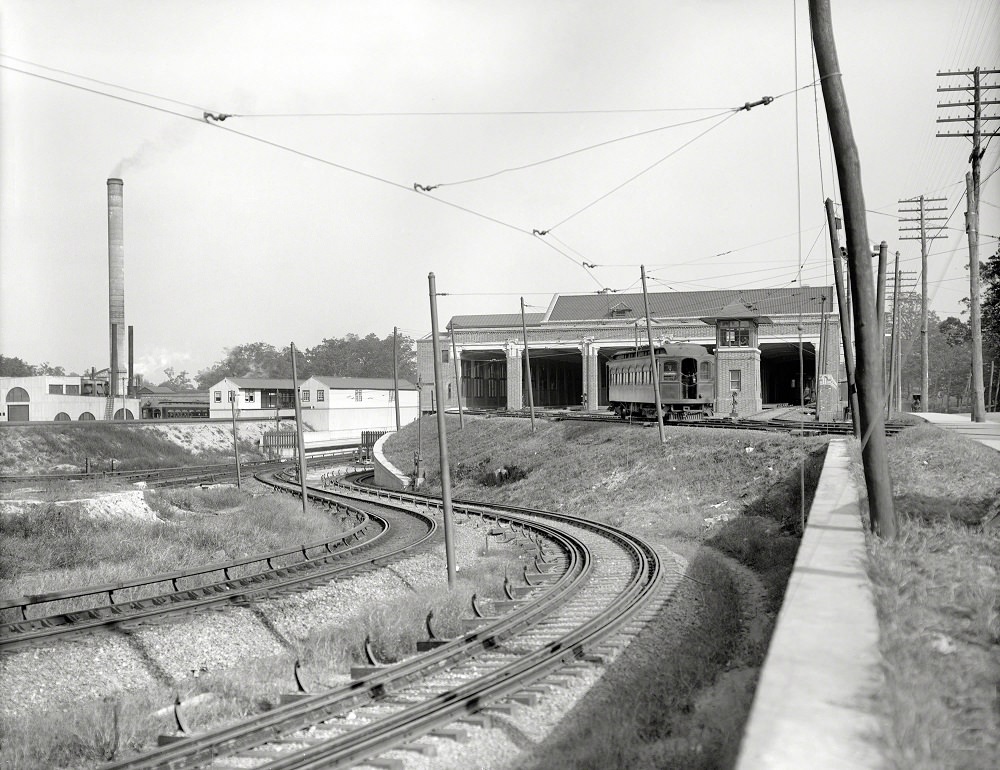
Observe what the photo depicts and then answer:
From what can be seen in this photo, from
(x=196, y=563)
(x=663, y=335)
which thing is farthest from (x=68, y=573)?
(x=663, y=335)

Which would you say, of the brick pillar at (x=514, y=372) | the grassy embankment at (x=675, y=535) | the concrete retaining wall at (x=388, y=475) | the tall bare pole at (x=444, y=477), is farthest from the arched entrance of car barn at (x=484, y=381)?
the tall bare pole at (x=444, y=477)

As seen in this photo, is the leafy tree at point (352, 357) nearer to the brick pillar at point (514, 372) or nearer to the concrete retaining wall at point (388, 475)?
the brick pillar at point (514, 372)

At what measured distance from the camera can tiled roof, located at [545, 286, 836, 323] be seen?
67625 mm

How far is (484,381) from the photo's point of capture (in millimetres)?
82062

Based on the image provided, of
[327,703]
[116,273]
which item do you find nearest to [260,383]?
[116,273]

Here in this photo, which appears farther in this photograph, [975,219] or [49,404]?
[49,404]

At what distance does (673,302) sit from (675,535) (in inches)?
2013

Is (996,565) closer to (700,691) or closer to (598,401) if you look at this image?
(700,691)

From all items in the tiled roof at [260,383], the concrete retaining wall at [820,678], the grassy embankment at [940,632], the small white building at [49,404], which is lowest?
the grassy embankment at [940,632]

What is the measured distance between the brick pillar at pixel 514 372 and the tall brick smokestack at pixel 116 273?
109 ft

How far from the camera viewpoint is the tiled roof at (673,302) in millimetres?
67625

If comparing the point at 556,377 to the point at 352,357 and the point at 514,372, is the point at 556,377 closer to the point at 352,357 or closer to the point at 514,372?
the point at 514,372

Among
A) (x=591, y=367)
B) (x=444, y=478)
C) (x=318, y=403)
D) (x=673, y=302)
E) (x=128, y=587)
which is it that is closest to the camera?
(x=128, y=587)

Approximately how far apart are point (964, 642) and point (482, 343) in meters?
64.3
